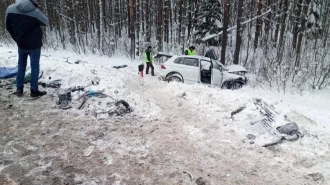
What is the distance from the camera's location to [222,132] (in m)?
4.83

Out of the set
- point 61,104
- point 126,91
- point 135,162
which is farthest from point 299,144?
point 61,104

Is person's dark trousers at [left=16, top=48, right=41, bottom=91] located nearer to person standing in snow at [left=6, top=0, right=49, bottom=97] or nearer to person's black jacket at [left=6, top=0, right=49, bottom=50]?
person standing in snow at [left=6, top=0, right=49, bottom=97]

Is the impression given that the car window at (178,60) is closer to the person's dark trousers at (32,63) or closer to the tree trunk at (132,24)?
the person's dark trousers at (32,63)

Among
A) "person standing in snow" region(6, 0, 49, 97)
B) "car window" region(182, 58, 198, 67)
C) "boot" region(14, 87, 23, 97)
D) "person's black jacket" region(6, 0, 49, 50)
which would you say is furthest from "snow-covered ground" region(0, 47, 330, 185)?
"car window" region(182, 58, 198, 67)

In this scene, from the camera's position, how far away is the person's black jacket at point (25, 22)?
5.29 meters

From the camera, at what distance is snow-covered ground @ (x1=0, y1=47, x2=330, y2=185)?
3.64 metres

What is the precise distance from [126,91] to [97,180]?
10.2 ft

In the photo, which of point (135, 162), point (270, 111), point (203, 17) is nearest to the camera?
point (135, 162)

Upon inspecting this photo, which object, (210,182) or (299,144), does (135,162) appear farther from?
(299,144)

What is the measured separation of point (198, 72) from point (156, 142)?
23.6 feet

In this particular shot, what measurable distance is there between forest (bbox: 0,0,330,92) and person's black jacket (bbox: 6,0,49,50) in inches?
420

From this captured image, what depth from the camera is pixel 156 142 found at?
442 centimetres

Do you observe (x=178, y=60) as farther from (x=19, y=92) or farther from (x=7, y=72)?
(x=19, y=92)

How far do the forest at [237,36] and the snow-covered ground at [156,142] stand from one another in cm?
843
